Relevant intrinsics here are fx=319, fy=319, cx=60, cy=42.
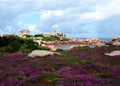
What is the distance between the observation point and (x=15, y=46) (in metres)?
59.2

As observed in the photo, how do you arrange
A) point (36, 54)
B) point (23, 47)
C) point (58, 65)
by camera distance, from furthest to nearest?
1. point (23, 47)
2. point (36, 54)
3. point (58, 65)

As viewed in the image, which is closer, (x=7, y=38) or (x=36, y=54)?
(x=36, y=54)

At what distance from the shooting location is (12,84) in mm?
13695

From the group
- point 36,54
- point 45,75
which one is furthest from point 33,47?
point 45,75

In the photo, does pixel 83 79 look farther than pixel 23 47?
No

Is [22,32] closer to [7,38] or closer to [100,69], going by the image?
[7,38]

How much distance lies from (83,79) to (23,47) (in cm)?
4495

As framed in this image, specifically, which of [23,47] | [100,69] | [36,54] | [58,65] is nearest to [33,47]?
[23,47]

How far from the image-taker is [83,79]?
559 inches

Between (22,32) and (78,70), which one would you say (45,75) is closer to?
(78,70)

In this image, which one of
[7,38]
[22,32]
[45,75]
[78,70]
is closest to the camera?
[45,75]

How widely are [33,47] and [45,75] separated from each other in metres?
45.5

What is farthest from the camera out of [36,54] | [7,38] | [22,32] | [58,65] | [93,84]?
[22,32]

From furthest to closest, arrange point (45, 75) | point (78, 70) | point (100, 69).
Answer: point (100, 69) → point (78, 70) → point (45, 75)
